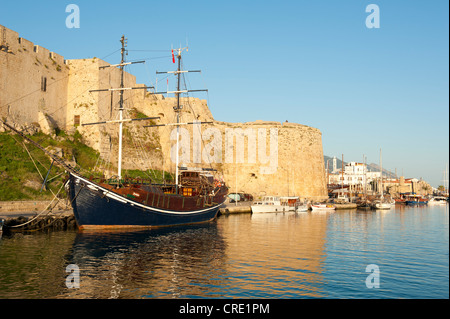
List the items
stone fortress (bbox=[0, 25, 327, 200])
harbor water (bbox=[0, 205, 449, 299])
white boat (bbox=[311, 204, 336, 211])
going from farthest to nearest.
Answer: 1. white boat (bbox=[311, 204, 336, 211])
2. stone fortress (bbox=[0, 25, 327, 200])
3. harbor water (bbox=[0, 205, 449, 299])

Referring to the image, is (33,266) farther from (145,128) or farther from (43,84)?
(145,128)

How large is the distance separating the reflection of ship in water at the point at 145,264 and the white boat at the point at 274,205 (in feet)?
67.2

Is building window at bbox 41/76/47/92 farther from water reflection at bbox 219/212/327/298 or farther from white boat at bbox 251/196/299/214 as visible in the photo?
white boat at bbox 251/196/299/214

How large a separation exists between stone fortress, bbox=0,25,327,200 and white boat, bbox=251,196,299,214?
890 cm

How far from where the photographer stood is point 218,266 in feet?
45.9

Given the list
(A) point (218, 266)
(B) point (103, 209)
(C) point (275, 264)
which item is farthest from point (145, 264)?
(B) point (103, 209)

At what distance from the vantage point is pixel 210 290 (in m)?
10.9

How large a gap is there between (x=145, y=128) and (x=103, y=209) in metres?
27.9

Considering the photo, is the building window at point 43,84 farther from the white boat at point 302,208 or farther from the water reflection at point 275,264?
the white boat at point 302,208

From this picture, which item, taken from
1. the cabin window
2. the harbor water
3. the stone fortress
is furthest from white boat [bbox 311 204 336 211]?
the cabin window

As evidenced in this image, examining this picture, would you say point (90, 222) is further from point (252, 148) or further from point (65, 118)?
point (252, 148)

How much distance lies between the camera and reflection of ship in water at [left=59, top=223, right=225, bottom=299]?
35.0 feet

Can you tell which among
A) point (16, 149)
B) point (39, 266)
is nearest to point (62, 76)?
point (16, 149)
